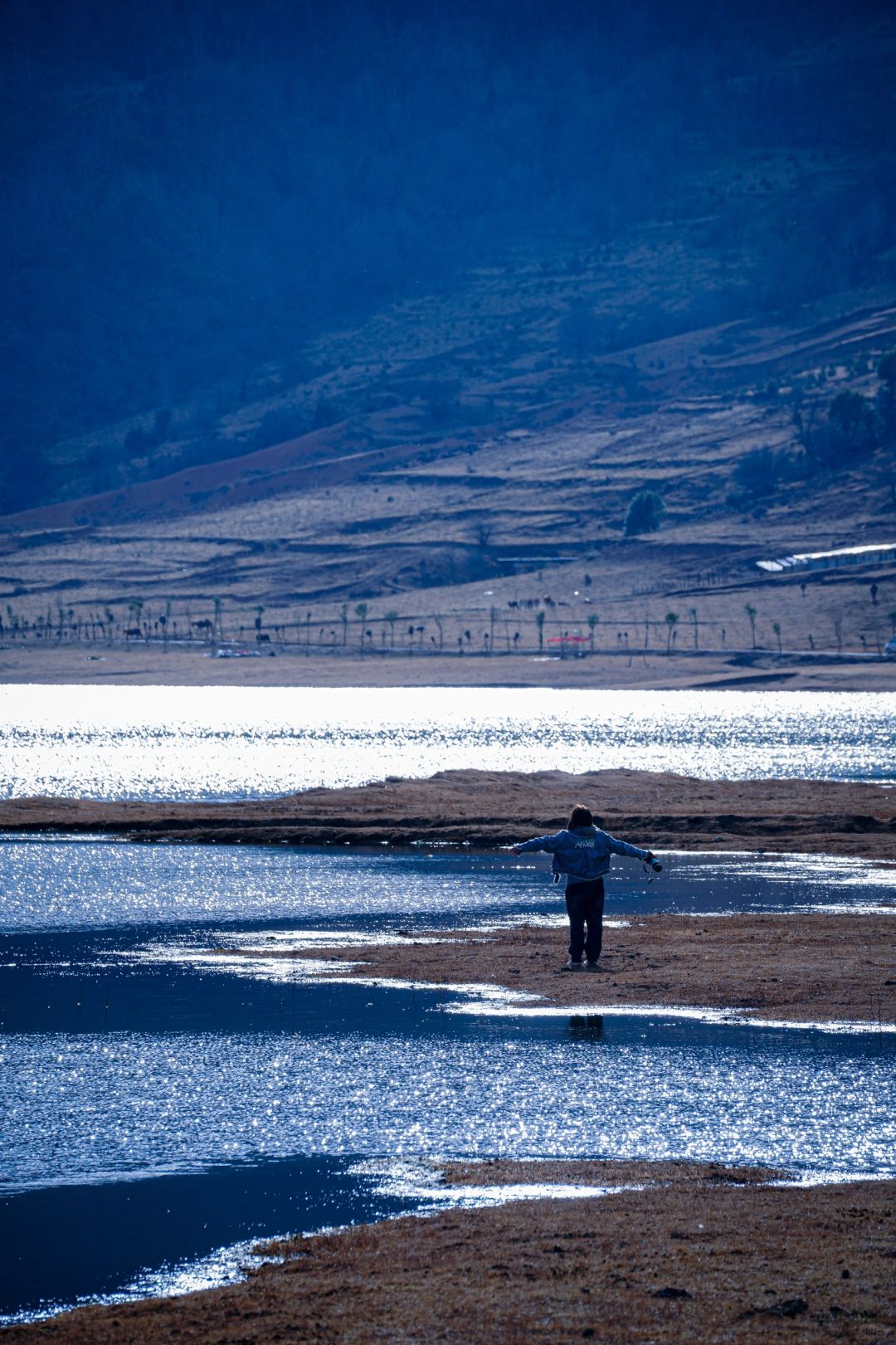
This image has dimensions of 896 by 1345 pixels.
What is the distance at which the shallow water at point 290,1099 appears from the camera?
12977 mm

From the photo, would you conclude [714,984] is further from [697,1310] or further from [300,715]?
[300,715]

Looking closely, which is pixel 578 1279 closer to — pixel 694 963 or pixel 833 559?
pixel 694 963

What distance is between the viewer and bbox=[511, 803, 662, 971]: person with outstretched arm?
2191 centimetres

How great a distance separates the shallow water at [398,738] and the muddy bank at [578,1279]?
4698 centimetres

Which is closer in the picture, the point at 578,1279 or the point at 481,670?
the point at 578,1279

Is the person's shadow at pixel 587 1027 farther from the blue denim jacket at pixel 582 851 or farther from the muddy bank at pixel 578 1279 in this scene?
the muddy bank at pixel 578 1279

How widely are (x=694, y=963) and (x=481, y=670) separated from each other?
121518 mm

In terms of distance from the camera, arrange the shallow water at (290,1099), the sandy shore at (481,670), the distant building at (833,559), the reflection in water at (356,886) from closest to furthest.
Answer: the shallow water at (290,1099), the reflection in water at (356,886), the sandy shore at (481,670), the distant building at (833,559)

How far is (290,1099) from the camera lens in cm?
1645

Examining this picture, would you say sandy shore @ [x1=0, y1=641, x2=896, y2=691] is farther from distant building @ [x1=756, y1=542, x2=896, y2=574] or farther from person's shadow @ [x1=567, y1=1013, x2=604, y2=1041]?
person's shadow @ [x1=567, y1=1013, x2=604, y2=1041]

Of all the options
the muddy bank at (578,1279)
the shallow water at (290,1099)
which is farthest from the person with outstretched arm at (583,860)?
the muddy bank at (578,1279)

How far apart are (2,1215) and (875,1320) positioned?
647 cm

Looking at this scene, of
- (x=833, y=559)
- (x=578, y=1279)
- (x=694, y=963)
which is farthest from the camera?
(x=833, y=559)

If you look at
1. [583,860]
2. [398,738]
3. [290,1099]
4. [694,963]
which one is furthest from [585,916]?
[398,738]
